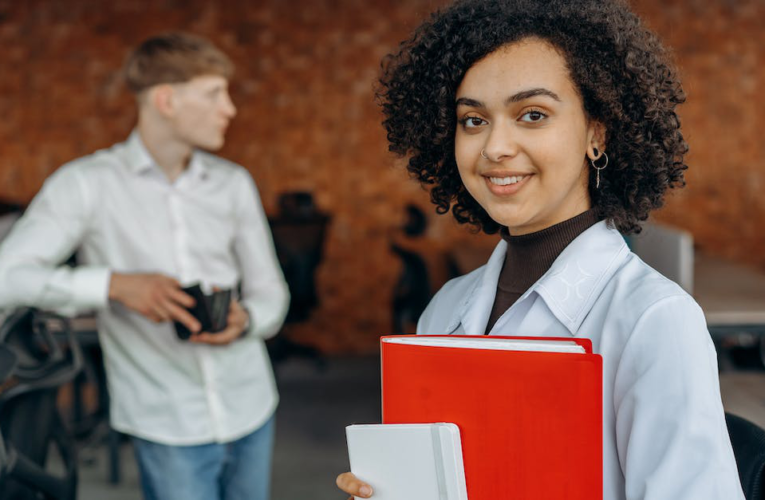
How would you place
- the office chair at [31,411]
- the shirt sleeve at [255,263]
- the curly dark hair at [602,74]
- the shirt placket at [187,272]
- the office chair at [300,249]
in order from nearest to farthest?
1. the curly dark hair at [602,74]
2. the office chair at [31,411]
3. the shirt placket at [187,272]
4. the shirt sleeve at [255,263]
5. the office chair at [300,249]

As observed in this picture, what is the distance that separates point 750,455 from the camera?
110 centimetres

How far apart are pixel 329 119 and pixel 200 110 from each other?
12.2ft

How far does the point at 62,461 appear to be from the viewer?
73.3 inches

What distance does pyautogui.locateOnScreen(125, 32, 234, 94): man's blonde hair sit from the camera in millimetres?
2018

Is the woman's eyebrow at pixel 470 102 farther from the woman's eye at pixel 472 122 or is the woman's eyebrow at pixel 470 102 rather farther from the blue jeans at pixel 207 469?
the blue jeans at pixel 207 469

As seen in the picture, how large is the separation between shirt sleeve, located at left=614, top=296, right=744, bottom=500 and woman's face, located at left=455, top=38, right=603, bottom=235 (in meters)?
0.23

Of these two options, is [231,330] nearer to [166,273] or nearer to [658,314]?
[166,273]

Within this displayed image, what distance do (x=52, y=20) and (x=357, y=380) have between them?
11.0ft

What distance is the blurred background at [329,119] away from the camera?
5.51 meters

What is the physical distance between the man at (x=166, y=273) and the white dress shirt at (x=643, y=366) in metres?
1.07

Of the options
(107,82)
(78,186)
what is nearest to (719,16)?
(107,82)

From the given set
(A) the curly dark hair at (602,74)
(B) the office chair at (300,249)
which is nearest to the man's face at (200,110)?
(A) the curly dark hair at (602,74)

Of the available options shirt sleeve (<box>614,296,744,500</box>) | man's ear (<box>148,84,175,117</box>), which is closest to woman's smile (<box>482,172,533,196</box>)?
shirt sleeve (<box>614,296,744,500</box>)

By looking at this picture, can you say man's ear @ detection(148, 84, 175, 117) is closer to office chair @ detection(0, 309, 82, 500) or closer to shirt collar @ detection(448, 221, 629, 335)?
office chair @ detection(0, 309, 82, 500)
